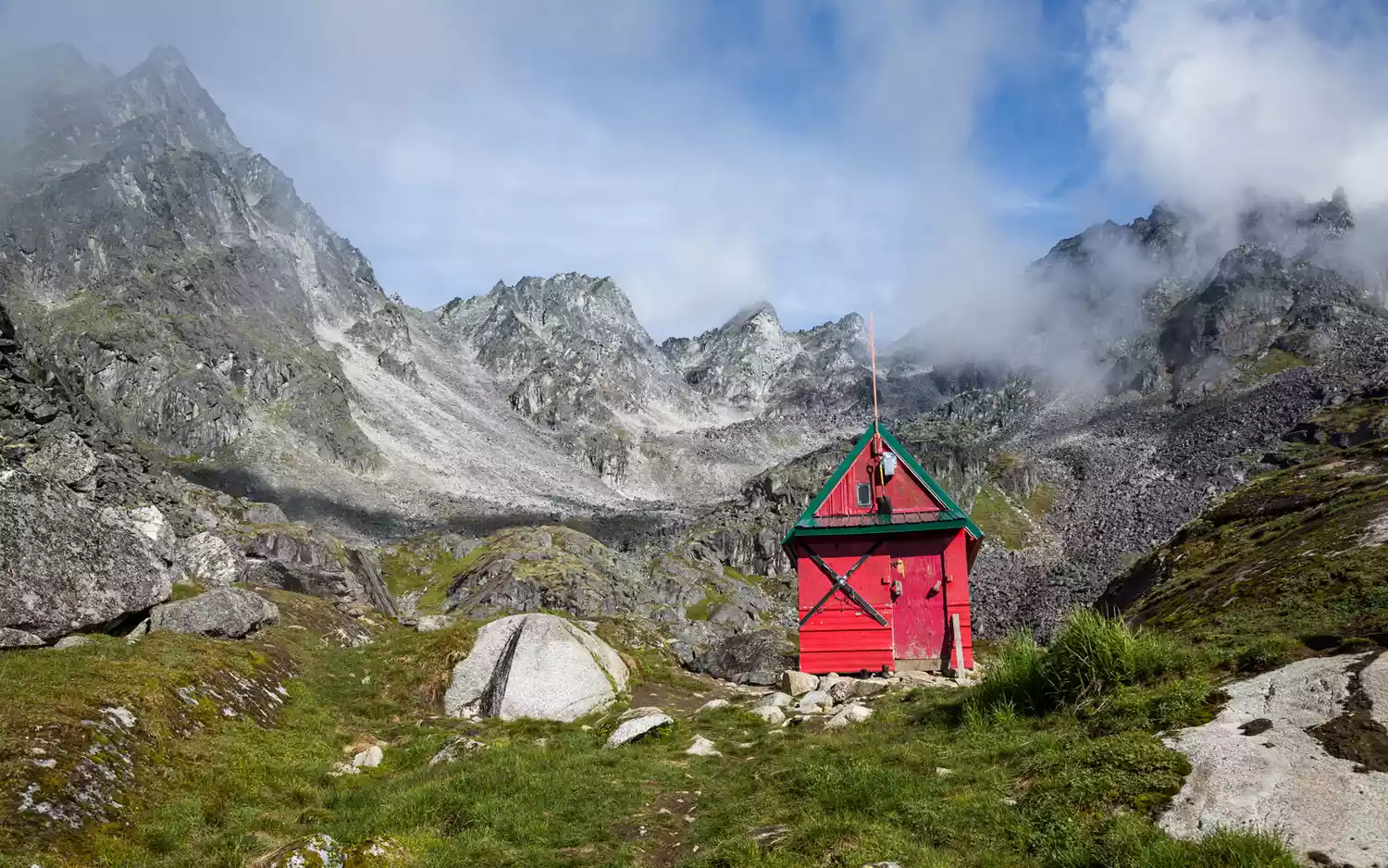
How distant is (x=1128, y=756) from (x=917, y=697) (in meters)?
9.13

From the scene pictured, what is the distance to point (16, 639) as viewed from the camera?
16531 mm

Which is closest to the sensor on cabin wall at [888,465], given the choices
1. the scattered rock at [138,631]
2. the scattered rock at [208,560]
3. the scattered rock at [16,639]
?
the scattered rock at [138,631]

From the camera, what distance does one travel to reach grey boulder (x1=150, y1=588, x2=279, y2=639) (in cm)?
2298

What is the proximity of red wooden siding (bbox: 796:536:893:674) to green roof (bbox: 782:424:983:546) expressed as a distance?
0.49 metres

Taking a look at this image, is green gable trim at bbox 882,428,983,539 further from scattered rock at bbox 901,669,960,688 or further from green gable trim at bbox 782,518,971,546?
scattered rock at bbox 901,669,960,688

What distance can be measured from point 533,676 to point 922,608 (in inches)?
542

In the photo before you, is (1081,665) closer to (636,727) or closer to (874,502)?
(636,727)

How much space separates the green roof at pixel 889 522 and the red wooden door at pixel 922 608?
1.02m

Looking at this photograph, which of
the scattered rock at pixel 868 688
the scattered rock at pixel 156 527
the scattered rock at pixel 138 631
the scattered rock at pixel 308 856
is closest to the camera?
the scattered rock at pixel 308 856

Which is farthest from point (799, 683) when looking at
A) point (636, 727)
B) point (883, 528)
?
point (636, 727)

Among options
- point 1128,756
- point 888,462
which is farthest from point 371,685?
point 1128,756

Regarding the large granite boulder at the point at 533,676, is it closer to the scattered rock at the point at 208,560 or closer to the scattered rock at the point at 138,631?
the scattered rock at the point at 138,631

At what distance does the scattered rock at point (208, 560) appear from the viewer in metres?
36.1

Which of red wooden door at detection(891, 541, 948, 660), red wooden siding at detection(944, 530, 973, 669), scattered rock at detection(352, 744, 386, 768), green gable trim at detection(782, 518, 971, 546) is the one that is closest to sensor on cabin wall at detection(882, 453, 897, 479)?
green gable trim at detection(782, 518, 971, 546)
